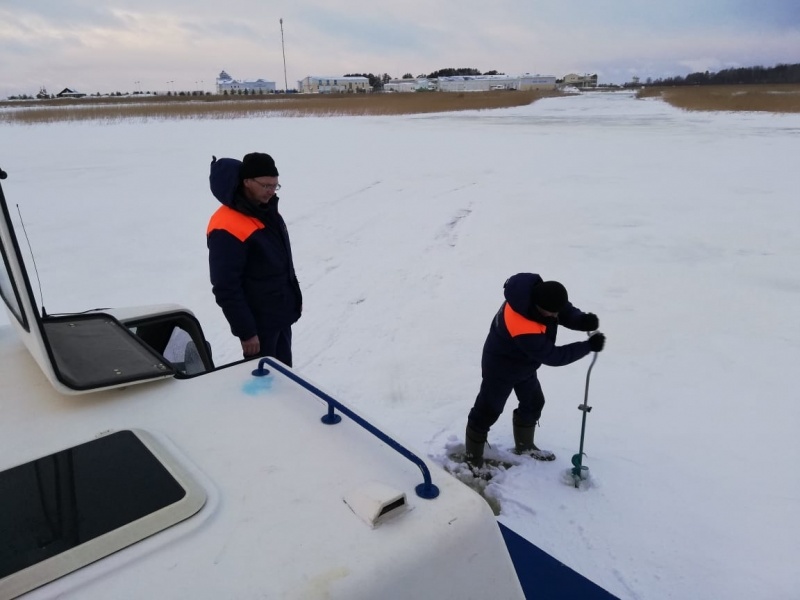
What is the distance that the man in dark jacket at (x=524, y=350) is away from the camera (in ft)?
9.13

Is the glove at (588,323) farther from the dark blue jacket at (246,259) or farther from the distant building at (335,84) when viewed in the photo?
the distant building at (335,84)

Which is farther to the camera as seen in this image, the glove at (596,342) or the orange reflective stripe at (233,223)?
the orange reflective stripe at (233,223)

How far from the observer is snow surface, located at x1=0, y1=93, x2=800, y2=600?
2941mm

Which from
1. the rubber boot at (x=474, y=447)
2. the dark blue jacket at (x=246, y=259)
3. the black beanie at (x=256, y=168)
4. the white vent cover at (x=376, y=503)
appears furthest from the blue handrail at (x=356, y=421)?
the rubber boot at (x=474, y=447)

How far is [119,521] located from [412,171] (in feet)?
38.4

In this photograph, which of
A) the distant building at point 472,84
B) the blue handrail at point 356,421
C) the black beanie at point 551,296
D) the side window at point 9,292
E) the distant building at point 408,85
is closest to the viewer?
the blue handrail at point 356,421

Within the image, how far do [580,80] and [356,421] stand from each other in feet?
587

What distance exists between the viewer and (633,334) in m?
5.01

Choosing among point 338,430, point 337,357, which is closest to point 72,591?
point 338,430

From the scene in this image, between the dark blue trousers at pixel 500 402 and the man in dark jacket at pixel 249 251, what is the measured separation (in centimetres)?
124

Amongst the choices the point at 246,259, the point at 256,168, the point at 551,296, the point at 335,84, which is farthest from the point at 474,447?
the point at 335,84

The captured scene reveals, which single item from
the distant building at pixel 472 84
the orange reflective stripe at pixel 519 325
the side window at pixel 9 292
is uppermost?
the distant building at pixel 472 84

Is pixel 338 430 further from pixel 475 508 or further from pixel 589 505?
pixel 589 505

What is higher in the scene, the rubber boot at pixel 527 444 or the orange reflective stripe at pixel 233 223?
the orange reflective stripe at pixel 233 223
